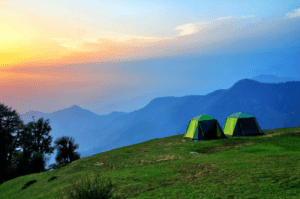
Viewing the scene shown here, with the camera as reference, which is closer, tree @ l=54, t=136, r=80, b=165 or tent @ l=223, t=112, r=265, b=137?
tent @ l=223, t=112, r=265, b=137

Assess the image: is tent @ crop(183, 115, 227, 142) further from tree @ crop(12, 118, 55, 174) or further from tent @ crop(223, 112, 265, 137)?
tree @ crop(12, 118, 55, 174)

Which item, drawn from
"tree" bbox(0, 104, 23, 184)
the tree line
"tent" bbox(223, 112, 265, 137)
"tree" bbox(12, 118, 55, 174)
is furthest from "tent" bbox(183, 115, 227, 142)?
"tree" bbox(0, 104, 23, 184)

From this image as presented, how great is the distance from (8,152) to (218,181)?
49.9 m

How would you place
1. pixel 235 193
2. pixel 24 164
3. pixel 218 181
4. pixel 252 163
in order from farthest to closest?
1. pixel 24 164
2. pixel 252 163
3. pixel 218 181
4. pixel 235 193

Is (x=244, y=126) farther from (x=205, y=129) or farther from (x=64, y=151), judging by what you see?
(x=64, y=151)

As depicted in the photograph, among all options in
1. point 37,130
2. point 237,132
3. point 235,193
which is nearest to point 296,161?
point 235,193

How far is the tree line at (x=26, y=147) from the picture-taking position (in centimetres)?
3866

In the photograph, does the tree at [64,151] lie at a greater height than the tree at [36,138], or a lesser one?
lesser

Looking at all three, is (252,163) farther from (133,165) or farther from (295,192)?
(133,165)

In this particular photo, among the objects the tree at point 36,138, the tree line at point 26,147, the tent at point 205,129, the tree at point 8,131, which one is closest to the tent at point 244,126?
the tent at point 205,129

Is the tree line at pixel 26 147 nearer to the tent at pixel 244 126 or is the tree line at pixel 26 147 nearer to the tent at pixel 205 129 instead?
the tent at pixel 205 129

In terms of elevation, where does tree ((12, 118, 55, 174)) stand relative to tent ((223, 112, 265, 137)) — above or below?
above

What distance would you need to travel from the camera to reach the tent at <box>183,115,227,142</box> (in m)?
27.1

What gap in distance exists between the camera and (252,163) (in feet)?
41.9
